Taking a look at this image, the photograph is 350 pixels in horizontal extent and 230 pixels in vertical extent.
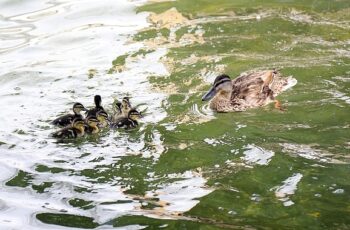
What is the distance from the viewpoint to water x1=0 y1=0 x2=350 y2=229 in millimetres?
5867

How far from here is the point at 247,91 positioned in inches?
344

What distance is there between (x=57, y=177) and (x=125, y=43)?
488 cm

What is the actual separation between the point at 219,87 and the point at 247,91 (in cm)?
41

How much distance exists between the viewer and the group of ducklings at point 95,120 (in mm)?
7535

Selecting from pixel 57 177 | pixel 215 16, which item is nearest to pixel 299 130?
pixel 57 177

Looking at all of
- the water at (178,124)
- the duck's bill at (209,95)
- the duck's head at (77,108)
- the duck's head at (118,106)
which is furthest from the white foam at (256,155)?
the duck's head at (77,108)

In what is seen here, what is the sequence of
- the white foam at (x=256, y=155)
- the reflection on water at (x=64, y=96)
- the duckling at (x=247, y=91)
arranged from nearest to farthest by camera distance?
1. the reflection on water at (x=64, y=96)
2. the white foam at (x=256, y=155)
3. the duckling at (x=247, y=91)

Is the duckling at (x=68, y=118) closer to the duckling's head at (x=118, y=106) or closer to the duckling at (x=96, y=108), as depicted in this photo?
the duckling at (x=96, y=108)

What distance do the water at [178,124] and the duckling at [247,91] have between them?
178mm

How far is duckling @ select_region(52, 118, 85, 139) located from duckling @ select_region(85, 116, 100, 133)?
0.06 meters

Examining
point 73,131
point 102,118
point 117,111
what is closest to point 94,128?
point 102,118

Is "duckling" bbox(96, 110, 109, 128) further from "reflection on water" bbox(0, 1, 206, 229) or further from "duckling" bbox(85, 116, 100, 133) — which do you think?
"reflection on water" bbox(0, 1, 206, 229)

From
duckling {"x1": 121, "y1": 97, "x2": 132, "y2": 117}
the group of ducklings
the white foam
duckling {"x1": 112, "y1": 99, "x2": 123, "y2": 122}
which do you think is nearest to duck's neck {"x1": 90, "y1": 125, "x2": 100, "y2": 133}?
the group of ducklings

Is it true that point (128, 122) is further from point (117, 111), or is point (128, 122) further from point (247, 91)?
point (247, 91)
